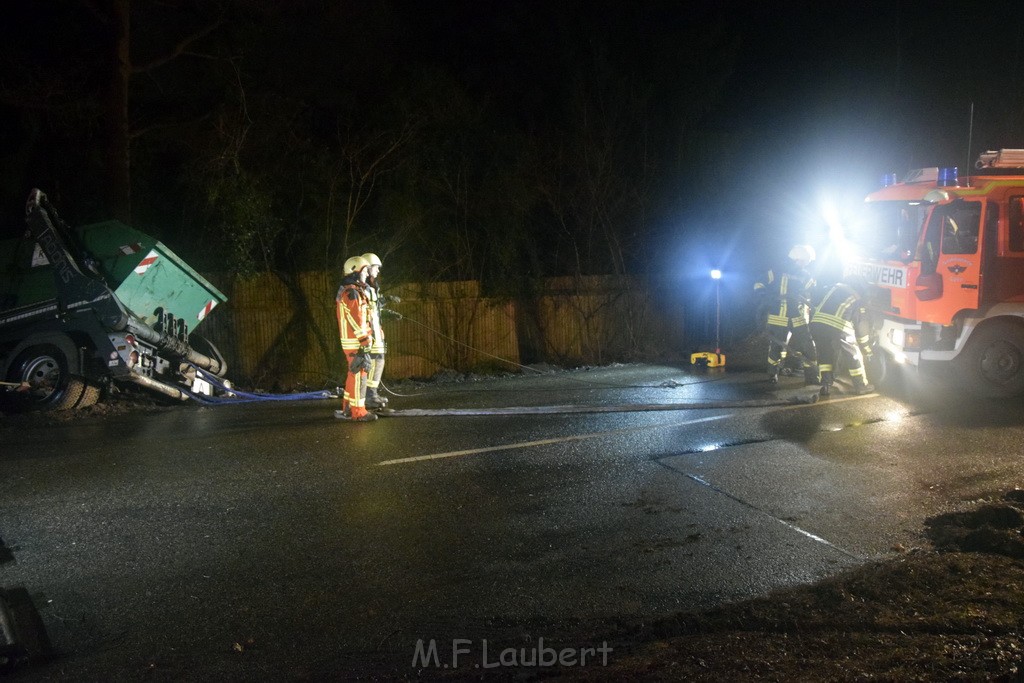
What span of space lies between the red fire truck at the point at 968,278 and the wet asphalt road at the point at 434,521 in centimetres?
75

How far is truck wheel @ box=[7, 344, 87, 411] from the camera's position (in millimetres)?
10219

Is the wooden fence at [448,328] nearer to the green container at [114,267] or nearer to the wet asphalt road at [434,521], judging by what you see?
the green container at [114,267]

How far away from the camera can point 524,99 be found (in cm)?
1880

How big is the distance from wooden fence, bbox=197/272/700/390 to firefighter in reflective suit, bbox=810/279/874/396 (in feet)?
16.9

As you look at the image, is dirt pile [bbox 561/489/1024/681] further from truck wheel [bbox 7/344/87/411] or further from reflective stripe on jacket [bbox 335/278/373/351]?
truck wheel [bbox 7/344/87/411]

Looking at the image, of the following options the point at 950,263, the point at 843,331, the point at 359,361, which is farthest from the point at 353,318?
the point at 950,263

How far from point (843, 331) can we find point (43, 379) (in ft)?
31.9

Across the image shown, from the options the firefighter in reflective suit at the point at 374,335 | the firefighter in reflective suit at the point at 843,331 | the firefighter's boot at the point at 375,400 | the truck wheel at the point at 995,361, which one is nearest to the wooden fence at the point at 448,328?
the firefighter's boot at the point at 375,400

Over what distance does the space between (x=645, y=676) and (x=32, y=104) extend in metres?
13.4

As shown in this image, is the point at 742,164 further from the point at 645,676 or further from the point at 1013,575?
the point at 645,676

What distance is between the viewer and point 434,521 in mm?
6086

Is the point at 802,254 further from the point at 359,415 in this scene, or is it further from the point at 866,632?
the point at 866,632

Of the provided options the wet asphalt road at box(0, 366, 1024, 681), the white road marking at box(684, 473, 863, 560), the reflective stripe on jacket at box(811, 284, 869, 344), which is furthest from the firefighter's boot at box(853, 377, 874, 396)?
the white road marking at box(684, 473, 863, 560)

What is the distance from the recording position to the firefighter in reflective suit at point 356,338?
9539 millimetres
